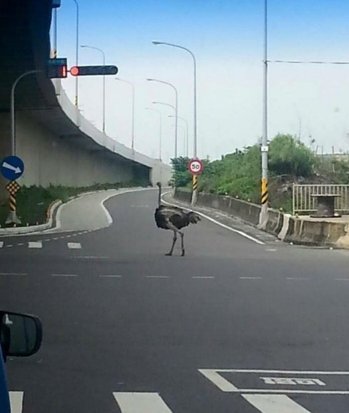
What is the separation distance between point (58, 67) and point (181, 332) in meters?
20.5

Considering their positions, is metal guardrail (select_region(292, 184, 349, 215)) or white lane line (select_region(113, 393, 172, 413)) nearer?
white lane line (select_region(113, 393, 172, 413))

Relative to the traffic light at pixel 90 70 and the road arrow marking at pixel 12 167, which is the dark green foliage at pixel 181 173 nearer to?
the road arrow marking at pixel 12 167

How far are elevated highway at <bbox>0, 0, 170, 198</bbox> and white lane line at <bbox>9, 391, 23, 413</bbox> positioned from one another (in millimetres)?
14472

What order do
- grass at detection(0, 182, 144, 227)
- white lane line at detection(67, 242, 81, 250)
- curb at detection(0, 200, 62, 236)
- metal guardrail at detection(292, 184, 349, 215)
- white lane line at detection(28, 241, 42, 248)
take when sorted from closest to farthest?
white lane line at detection(67, 242, 81, 250), white lane line at detection(28, 241, 42, 248), curb at detection(0, 200, 62, 236), metal guardrail at detection(292, 184, 349, 215), grass at detection(0, 182, 144, 227)

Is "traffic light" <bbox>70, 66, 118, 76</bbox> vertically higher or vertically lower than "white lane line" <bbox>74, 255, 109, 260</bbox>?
higher

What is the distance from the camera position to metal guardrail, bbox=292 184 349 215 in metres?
41.1

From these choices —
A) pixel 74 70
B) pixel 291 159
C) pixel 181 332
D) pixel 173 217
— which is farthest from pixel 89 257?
pixel 291 159

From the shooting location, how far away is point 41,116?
5825 centimetres

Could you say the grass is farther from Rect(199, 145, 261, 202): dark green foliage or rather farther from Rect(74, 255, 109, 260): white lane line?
Rect(74, 255, 109, 260): white lane line

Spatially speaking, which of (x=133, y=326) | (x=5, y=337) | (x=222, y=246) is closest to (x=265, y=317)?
(x=133, y=326)

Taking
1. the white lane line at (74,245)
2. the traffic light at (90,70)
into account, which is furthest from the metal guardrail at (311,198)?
A: the white lane line at (74,245)

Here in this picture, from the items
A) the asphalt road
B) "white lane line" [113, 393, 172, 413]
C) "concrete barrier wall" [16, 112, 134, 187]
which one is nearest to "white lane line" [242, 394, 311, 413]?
the asphalt road

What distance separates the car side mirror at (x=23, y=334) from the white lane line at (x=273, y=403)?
3.92m

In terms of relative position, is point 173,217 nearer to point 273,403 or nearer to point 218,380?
point 218,380
